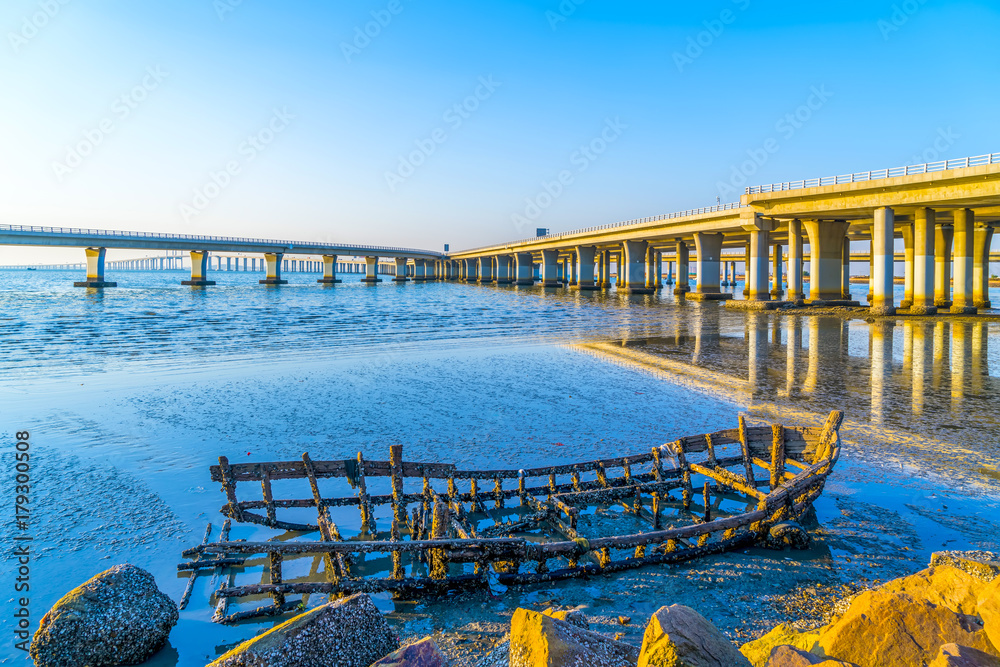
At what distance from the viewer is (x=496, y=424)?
51.3ft

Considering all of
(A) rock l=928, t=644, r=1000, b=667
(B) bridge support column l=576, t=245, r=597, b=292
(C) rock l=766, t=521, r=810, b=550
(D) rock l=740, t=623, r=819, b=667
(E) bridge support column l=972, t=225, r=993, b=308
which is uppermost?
(B) bridge support column l=576, t=245, r=597, b=292

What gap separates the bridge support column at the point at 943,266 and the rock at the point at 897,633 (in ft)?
203

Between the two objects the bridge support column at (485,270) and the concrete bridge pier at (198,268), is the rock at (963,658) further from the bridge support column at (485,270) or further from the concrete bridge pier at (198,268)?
the bridge support column at (485,270)

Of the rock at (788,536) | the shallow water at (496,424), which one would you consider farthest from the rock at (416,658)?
the rock at (788,536)

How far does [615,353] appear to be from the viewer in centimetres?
2998

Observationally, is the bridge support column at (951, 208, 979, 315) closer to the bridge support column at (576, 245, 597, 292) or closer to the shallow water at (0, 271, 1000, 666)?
the shallow water at (0, 271, 1000, 666)

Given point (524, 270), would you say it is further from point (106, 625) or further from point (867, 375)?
point (106, 625)

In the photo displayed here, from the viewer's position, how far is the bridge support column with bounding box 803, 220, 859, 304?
59781 millimetres

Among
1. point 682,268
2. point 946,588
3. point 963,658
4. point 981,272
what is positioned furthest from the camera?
point 682,268

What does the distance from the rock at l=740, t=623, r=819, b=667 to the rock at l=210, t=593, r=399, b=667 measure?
3.35 metres

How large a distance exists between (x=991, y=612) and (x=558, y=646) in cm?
344

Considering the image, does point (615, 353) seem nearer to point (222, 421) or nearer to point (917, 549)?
point (222, 421)

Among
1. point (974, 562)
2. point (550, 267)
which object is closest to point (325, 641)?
point (974, 562)

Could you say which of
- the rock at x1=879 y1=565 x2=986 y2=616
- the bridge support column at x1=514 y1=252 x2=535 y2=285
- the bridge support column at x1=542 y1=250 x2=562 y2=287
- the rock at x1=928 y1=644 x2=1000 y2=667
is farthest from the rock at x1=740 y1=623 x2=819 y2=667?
the bridge support column at x1=514 y1=252 x2=535 y2=285
